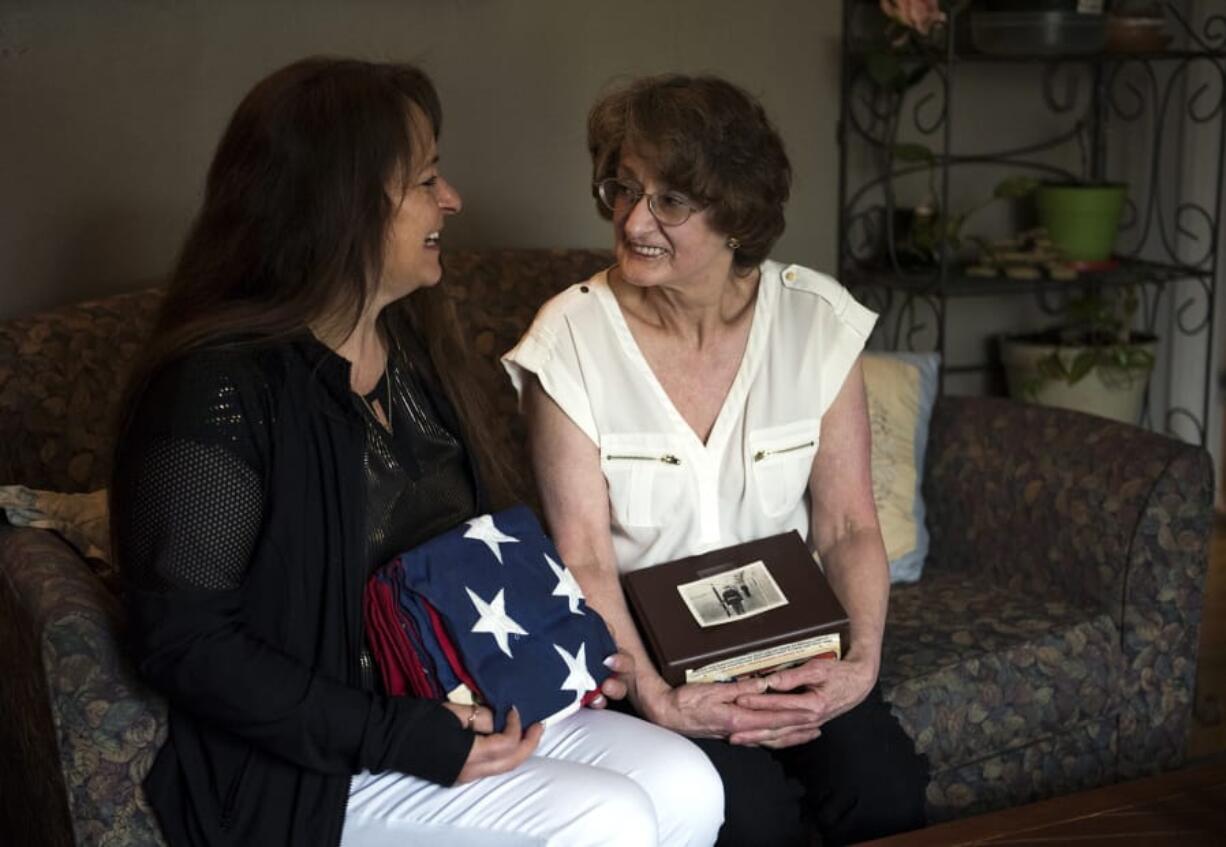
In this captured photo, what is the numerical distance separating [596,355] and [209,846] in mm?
804

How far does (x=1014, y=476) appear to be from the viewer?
255 centimetres

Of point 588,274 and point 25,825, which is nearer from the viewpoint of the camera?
point 25,825

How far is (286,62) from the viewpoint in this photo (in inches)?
108

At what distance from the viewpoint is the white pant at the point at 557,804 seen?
1.67 m

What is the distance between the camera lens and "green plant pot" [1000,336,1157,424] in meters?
3.55

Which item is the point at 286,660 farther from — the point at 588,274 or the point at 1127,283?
the point at 1127,283

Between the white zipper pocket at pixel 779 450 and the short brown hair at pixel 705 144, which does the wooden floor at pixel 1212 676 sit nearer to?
the white zipper pocket at pixel 779 450

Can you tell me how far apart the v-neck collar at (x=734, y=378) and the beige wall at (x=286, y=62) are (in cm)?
87

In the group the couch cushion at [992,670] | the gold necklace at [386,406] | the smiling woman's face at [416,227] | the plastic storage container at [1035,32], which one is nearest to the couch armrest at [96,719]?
the gold necklace at [386,406]

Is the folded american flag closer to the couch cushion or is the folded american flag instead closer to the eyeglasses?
the eyeglasses

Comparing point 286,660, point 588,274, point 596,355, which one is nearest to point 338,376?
point 286,660

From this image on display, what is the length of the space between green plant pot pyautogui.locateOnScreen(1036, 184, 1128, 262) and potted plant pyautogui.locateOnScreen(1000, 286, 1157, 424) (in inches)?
6.4

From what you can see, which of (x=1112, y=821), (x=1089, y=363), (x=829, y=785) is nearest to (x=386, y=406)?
(x=829, y=785)

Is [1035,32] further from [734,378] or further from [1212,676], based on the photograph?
[734,378]
